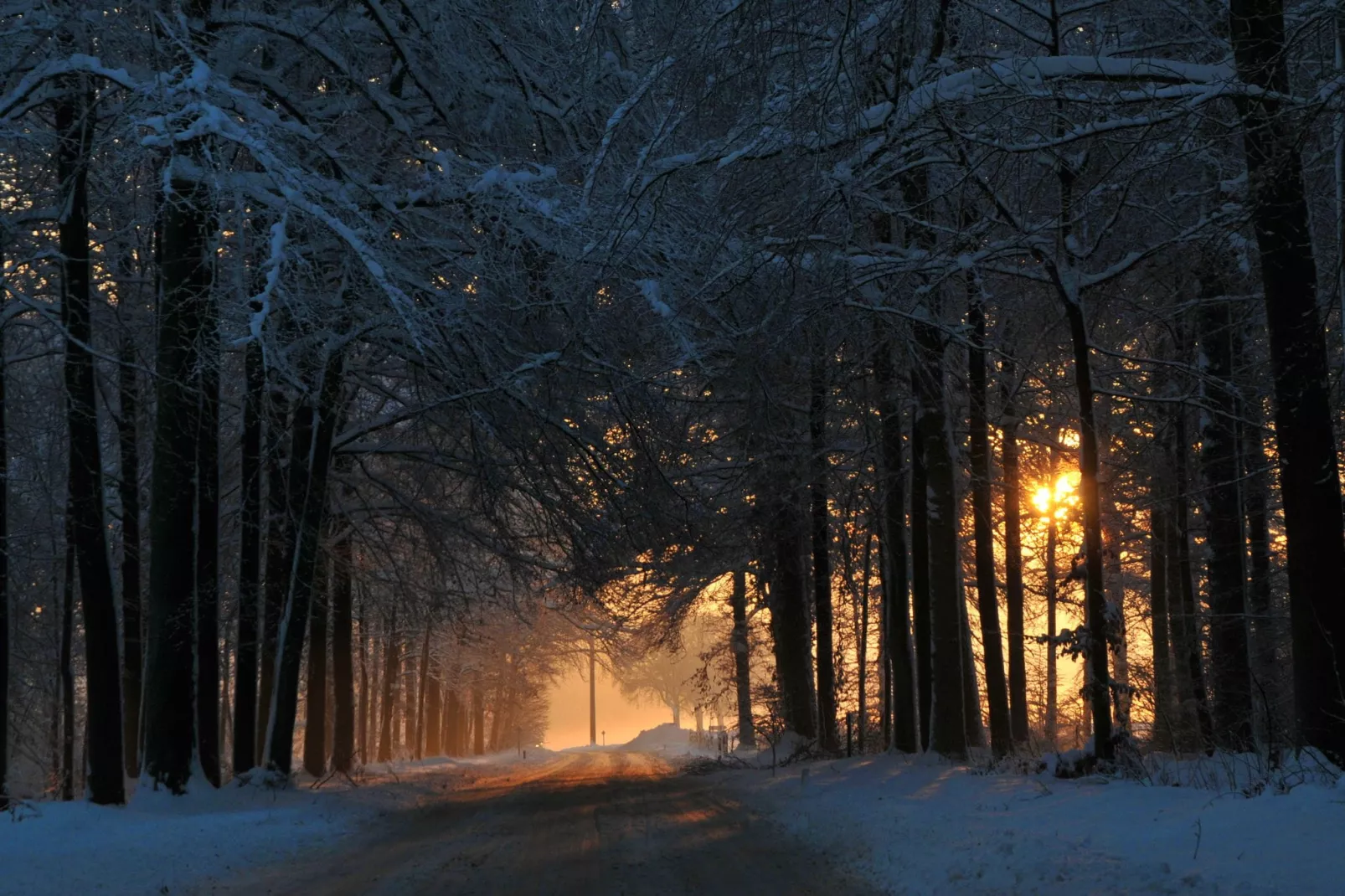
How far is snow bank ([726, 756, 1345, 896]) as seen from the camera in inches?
242

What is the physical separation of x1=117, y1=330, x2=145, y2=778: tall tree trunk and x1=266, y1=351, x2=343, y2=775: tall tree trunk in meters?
3.28

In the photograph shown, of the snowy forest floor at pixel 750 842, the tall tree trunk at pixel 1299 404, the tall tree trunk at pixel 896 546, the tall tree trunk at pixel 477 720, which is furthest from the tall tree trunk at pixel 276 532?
the tall tree trunk at pixel 477 720

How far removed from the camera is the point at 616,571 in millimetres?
18188

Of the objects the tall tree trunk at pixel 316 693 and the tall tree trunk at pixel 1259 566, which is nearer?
the tall tree trunk at pixel 1259 566

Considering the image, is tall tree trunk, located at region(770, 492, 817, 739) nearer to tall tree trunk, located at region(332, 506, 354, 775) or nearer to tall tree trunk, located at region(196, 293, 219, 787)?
tall tree trunk, located at region(332, 506, 354, 775)

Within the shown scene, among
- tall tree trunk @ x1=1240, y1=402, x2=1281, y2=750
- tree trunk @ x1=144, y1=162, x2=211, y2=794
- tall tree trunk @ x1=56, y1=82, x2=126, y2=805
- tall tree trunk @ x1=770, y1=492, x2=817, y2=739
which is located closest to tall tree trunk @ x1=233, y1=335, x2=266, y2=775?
tree trunk @ x1=144, y1=162, x2=211, y2=794

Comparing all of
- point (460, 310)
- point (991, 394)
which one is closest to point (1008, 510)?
point (991, 394)

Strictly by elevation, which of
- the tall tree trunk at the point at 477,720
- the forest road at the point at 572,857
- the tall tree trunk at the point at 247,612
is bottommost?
the tall tree trunk at the point at 477,720

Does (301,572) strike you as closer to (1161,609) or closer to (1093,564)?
(1093,564)

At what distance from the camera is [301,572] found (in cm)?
1582

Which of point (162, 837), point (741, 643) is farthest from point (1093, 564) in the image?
point (741, 643)

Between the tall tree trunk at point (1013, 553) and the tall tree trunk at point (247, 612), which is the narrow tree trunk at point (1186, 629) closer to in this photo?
the tall tree trunk at point (1013, 553)

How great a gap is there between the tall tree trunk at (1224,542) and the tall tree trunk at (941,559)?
3.28 meters

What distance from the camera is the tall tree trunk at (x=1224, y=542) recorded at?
14297 mm
